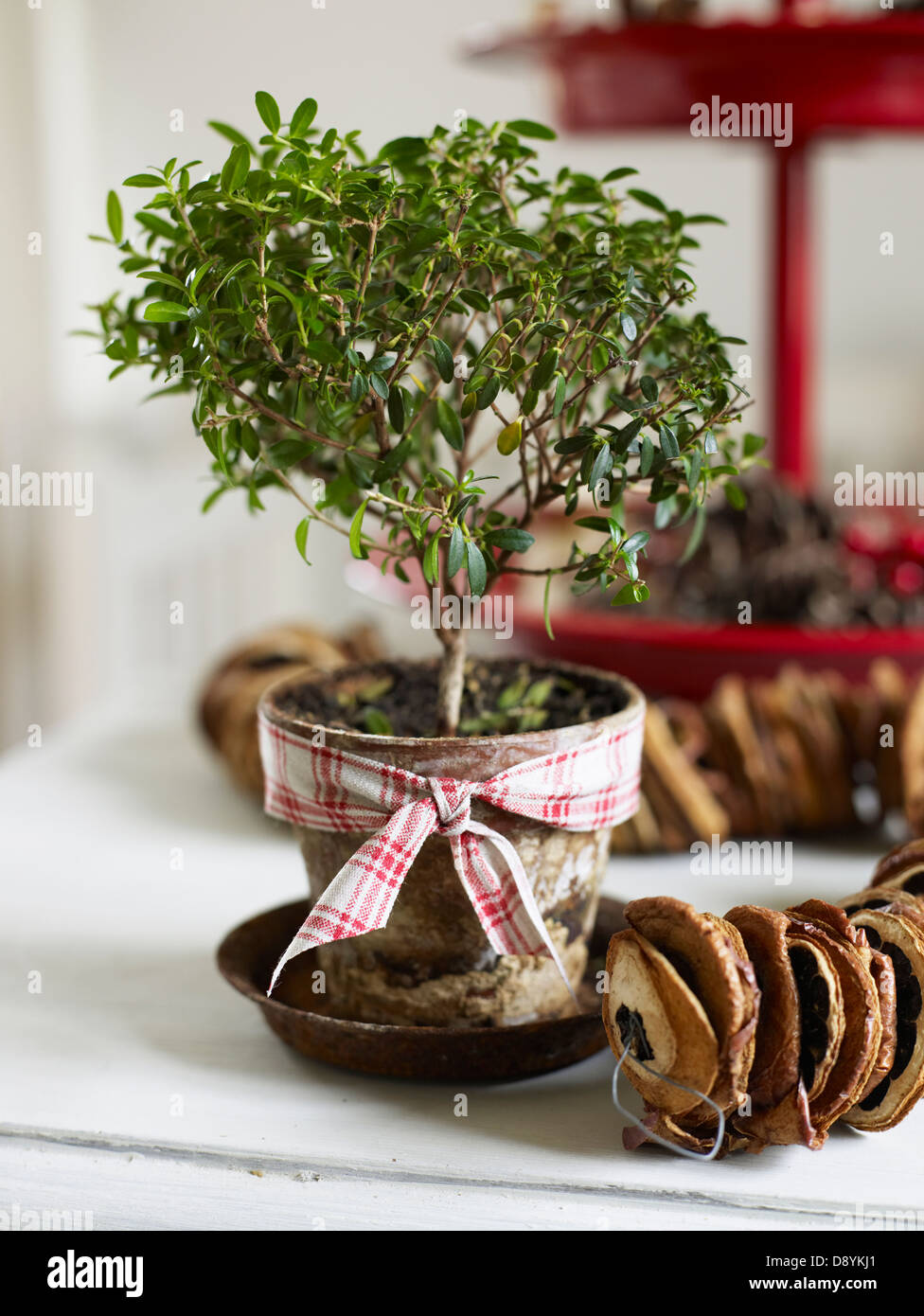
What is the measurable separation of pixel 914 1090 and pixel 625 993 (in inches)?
4.5

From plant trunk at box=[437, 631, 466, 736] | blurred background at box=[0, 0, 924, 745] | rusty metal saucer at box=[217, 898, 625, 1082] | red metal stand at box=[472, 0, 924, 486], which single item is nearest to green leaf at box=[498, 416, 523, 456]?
plant trunk at box=[437, 631, 466, 736]

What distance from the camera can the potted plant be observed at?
0.51 meters

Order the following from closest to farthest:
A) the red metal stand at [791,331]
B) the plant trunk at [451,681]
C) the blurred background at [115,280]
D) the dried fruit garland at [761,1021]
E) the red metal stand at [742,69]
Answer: the dried fruit garland at [761,1021], the plant trunk at [451,681], the red metal stand at [742,69], the red metal stand at [791,331], the blurred background at [115,280]

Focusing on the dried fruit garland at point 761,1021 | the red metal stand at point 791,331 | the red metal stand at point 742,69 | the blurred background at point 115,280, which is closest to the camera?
the dried fruit garland at point 761,1021

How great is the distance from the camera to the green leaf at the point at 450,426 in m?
0.54

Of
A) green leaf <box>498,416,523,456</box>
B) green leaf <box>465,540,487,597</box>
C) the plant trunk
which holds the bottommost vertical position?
the plant trunk

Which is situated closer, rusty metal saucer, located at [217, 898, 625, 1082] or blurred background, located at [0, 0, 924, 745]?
rusty metal saucer, located at [217, 898, 625, 1082]

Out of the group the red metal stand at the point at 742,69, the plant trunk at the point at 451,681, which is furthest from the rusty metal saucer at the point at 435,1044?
the red metal stand at the point at 742,69

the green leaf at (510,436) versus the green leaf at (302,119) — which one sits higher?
the green leaf at (302,119)

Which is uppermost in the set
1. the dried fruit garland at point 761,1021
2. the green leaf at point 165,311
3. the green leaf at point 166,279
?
the green leaf at point 166,279

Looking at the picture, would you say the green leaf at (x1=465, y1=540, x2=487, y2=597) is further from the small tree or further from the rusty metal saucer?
the rusty metal saucer

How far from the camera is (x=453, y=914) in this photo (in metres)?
0.56

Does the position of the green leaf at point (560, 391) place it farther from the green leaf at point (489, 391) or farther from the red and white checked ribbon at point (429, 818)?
the red and white checked ribbon at point (429, 818)

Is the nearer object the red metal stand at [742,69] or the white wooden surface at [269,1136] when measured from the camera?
the white wooden surface at [269,1136]
